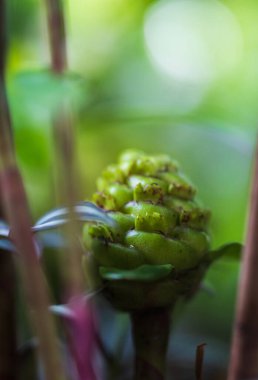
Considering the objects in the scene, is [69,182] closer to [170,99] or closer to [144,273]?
[144,273]

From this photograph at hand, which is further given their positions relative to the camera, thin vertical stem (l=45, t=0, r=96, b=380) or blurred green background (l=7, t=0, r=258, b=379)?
blurred green background (l=7, t=0, r=258, b=379)

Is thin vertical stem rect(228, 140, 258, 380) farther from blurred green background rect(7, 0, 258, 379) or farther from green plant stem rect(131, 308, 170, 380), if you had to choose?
blurred green background rect(7, 0, 258, 379)

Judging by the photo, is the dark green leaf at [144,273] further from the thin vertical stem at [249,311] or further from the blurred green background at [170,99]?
the blurred green background at [170,99]

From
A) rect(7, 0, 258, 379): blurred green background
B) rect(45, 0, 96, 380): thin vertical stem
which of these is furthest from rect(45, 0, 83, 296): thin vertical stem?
rect(7, 0, 258, 379): blurred green background

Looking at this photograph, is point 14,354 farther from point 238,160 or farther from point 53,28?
point 238,160

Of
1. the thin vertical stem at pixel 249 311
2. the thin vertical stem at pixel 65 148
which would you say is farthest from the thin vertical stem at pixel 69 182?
the thin vertical stem at pixel 249 311
